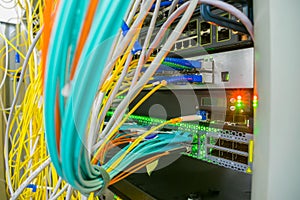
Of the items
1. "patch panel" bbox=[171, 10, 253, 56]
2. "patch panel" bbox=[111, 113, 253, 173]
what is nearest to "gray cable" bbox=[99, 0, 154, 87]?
"patch panel" bbox=[171, 10, 253, 56]

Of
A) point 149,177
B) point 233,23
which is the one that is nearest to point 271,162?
point 233,23

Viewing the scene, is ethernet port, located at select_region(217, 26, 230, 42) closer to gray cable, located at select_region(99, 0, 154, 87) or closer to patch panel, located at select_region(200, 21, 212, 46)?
patch panel, located at select_region(200, 21, 212, 46)

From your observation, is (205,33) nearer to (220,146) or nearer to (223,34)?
(223,34)

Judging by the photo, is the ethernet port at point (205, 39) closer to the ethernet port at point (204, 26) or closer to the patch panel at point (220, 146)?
the ethernet port at point (204, 26)

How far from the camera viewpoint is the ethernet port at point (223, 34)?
49 centimetres

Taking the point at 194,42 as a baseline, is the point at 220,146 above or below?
below

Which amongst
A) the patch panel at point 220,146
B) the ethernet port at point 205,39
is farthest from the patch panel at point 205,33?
the patch panel at point 220,146

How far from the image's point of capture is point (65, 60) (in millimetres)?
204

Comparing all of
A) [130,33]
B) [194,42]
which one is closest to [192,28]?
[194,42]

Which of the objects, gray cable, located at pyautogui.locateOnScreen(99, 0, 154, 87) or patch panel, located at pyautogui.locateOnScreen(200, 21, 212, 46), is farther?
patch panel, located at pyautogui.locateOnScreen(200, 21, 212, 46)

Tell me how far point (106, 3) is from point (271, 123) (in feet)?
0.86

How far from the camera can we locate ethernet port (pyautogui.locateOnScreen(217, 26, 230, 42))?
1.61 feet

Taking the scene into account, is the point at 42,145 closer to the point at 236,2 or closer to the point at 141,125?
the point at 141,125

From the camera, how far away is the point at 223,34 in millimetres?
500
